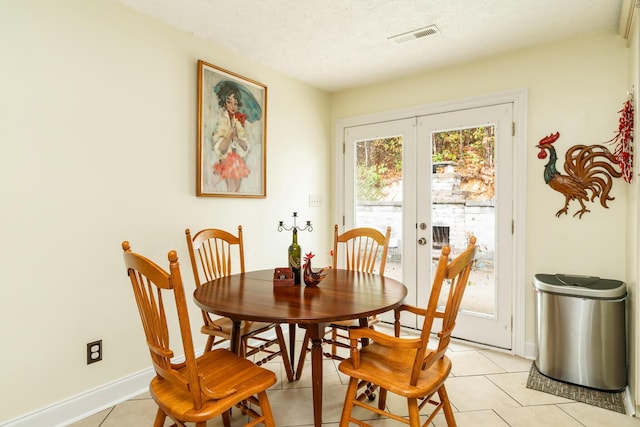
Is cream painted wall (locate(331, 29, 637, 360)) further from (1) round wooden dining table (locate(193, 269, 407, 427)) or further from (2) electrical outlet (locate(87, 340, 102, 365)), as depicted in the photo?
(2) electrical outlet (locate(87, 340, 102, 365))

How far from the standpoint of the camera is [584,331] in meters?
2.37

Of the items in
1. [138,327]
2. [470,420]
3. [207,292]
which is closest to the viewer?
[207,292]

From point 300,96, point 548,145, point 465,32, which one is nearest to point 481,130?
point 548,145

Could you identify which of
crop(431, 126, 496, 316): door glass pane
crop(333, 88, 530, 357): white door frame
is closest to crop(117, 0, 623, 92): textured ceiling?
crop(333, 88, 530, 357): white door frame

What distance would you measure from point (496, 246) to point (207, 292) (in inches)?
94.1

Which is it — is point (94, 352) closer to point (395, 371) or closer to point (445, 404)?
point (395, 371)

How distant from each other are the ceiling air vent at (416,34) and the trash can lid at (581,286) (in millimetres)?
1933

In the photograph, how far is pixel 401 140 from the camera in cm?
359

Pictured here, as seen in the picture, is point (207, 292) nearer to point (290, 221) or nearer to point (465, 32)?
point (290, 221)

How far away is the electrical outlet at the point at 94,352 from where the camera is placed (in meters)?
2.15

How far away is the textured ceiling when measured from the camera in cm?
229

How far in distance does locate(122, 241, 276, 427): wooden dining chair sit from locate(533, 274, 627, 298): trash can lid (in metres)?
2.01

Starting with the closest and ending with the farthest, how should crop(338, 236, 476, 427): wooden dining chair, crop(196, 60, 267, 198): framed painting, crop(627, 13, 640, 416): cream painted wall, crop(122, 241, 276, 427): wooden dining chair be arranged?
crop(122, 241, 276, 427): wooden dining chair → crop(338, 236, 476, 427): wooden dining chair → crop(627, 13, 640, 416): cream painted wall → crop(196, 60, 267, 198): framed painting

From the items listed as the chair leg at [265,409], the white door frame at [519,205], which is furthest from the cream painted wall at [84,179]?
the white door frame at [519,205]
